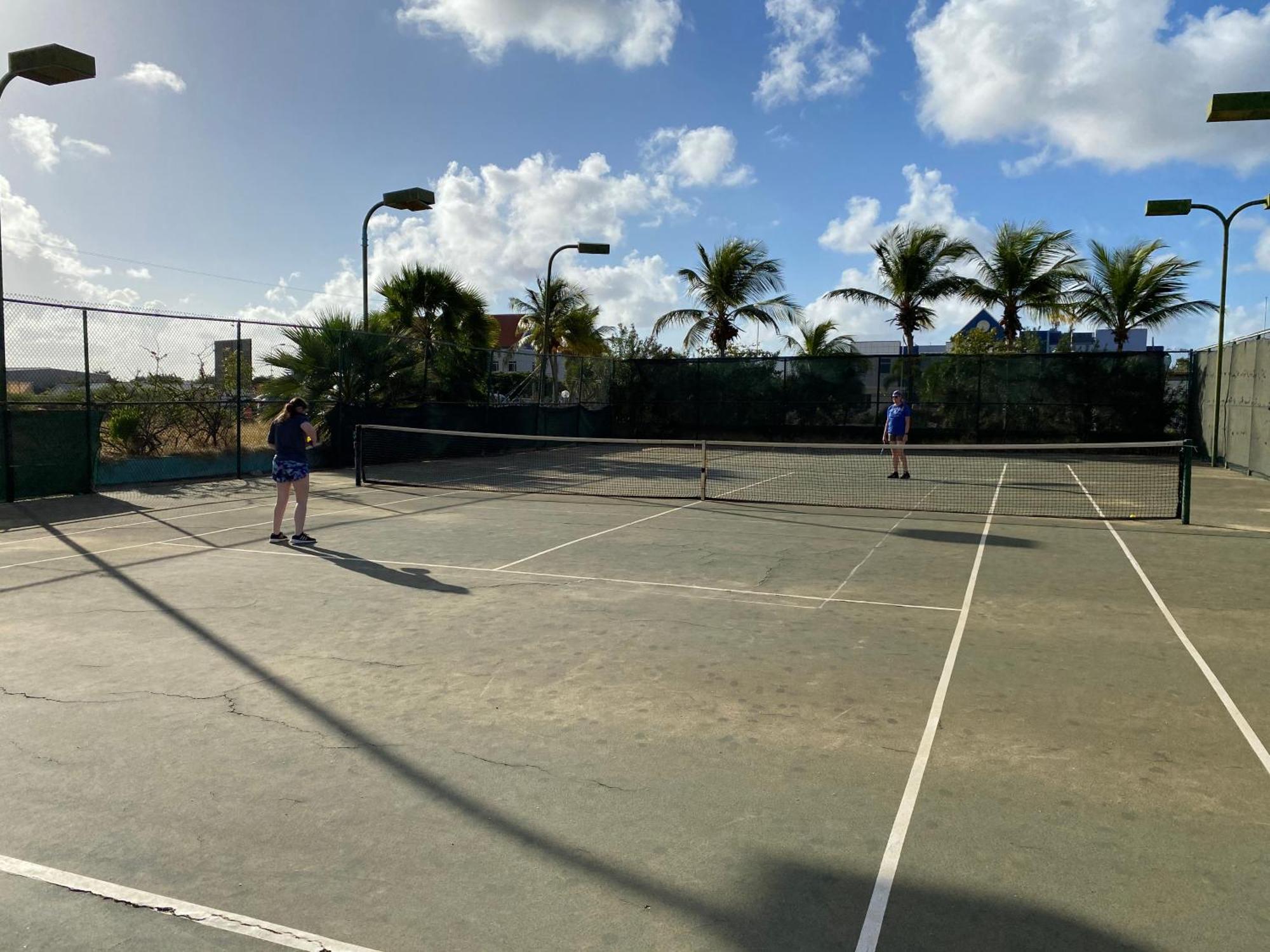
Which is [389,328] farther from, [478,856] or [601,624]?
[478,856]

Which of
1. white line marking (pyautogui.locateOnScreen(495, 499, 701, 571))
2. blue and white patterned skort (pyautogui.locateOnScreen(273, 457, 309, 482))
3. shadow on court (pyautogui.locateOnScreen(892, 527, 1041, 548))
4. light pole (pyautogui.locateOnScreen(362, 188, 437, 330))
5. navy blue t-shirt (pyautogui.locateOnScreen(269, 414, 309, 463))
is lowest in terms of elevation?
white line marking (pyautogui.locateOnScreen(495, 499, 701, 571))

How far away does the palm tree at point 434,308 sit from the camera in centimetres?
2594

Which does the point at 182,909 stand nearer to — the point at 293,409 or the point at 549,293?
the point at 293,409

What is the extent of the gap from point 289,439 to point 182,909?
769 centimetres

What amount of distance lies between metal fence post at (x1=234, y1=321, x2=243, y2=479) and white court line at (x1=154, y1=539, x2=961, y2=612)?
276 inches

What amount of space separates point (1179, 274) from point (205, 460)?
29.2 metres

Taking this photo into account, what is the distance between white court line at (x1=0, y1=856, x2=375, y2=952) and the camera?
8.95 feet

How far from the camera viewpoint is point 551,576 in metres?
8.13

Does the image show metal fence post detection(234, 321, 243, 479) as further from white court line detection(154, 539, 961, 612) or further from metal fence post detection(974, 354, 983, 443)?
metal fence post detection(974, 354, 983, 443)

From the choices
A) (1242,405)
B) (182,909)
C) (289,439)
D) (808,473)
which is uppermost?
(1242,405)

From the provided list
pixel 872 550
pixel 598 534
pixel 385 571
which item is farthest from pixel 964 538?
pixel 385 571

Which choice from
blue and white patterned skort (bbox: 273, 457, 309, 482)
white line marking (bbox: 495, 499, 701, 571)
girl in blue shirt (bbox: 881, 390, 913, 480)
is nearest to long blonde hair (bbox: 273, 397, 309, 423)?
blue and white patterned skort (bbox: 273, 457, 309, 482)

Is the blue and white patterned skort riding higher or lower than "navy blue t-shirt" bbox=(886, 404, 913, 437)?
lower

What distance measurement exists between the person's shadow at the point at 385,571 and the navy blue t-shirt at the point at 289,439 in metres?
1.10
